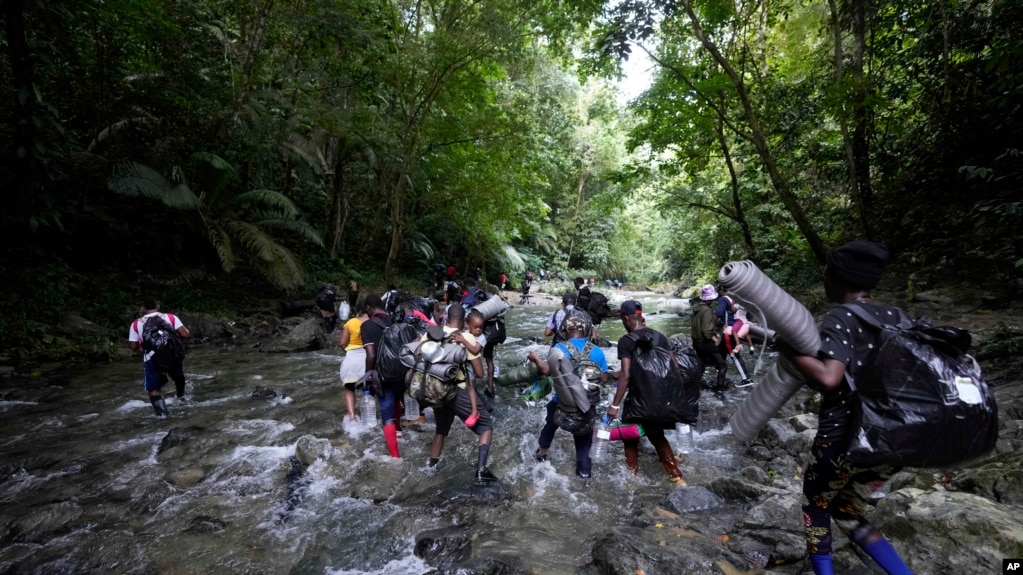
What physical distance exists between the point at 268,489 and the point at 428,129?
13.2 meters

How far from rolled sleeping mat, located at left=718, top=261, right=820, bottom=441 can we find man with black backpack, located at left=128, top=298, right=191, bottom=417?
630cm

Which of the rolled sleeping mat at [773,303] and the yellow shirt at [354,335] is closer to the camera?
the rolled sleeping mat at [773,303]

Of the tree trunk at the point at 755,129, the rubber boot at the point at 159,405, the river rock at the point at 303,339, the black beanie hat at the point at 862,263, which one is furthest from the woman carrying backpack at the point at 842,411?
the river rock at the point at 303,339

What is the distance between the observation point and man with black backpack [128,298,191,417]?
577 centimetres

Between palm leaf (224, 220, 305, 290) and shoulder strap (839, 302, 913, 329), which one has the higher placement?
palm leaf (224, 220, 305, 290)

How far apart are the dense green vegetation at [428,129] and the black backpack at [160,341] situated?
202 inches

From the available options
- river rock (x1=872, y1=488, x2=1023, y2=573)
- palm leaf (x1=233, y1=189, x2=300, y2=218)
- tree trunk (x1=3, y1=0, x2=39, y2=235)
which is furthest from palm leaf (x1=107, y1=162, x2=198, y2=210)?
river rock (x1=872, y1=488, x2=1023, y2=573)

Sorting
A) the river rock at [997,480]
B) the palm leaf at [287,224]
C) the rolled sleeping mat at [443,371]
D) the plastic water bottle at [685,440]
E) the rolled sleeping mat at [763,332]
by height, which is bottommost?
the plastic water bottle at [685,440]

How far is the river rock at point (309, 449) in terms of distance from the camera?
4876 millimetres

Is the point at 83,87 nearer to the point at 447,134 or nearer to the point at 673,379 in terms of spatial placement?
the point at 447,134

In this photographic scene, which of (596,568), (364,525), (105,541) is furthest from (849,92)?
(105,541)

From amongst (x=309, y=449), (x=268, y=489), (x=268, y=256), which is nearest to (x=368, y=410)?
(x=309, y=449)

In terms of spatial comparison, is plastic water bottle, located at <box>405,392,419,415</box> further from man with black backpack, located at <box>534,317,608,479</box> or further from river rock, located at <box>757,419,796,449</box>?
river rock, located at <box>757,419,796,449</box>

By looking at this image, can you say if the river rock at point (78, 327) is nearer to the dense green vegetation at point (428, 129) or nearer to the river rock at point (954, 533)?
the dense green vegetation at point (428, 129)
